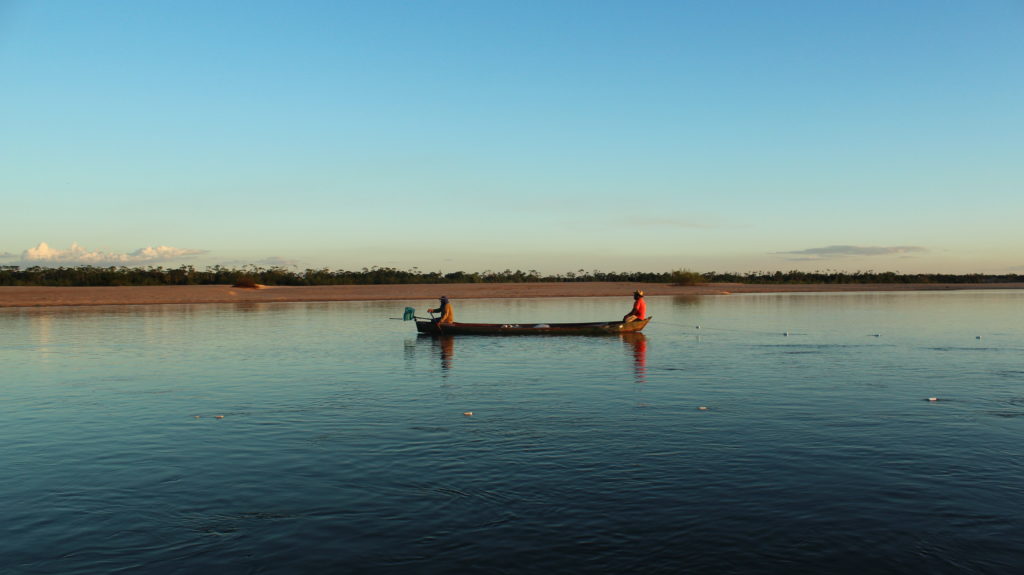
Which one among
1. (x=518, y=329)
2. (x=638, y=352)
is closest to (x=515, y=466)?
(x=638, y=352)

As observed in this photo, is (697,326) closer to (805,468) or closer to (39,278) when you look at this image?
(805,468)

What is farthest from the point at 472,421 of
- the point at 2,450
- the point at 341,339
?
the point at 341,339

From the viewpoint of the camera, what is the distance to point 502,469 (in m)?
12.1

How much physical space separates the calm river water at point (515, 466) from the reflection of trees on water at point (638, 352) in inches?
11.3

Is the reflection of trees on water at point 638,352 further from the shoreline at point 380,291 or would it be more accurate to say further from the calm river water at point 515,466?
the shoreline at point 380,291

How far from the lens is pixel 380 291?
92.6m

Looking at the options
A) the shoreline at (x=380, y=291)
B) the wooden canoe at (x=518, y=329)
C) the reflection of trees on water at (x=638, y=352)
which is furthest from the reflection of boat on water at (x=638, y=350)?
the shoreline at (x=380, y=291)

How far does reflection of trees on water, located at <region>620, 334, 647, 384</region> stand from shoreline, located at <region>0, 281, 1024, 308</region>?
49220 mm

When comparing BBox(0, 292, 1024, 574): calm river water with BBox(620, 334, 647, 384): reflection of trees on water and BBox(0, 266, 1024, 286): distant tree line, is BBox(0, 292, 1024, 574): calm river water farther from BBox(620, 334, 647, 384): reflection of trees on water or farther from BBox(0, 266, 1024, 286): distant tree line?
BBox(0, 266, 1024, 286): distant tree line

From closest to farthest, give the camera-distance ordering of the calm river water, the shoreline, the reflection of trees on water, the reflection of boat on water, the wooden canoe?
the calm river water < the reflection of trees on water < the reflection of boat on water < the wooden canoe < the shoreline

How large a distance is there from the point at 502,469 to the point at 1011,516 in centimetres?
688

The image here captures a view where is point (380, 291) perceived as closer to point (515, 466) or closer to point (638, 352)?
point (638, 352)

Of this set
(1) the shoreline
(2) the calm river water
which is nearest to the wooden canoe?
(2) the calm river water

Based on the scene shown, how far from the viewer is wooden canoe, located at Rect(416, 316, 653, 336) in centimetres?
3706
